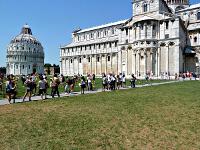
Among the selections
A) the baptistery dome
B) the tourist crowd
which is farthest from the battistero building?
the baptistery dome

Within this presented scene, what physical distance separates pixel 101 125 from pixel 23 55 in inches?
5350

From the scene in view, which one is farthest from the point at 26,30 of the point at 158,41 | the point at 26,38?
the point at 158,41

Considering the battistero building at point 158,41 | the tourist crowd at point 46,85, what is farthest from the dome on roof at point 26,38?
the tourist crowd at point 46,85

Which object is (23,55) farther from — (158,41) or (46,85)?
(46,85)

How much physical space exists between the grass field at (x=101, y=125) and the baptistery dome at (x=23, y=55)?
5004 inches

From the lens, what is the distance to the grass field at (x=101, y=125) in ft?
40.1

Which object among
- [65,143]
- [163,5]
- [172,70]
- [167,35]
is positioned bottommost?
Answer: [65,143]

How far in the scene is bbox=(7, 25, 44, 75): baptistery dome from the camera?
143125 mm

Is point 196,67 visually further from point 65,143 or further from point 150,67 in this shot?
point 65,143

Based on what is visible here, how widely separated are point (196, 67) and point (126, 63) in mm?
14836

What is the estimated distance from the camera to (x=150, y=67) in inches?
2349

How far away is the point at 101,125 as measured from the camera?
14.3 meters

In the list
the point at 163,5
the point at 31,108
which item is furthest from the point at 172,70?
the point at 31,108

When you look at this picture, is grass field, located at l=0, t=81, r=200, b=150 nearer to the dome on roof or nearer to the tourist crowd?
the tourist crowd
